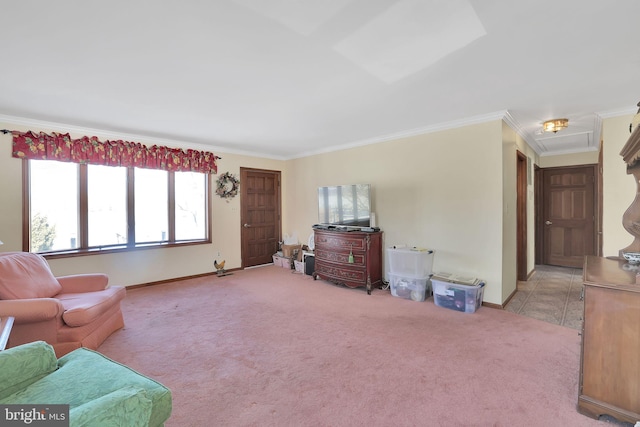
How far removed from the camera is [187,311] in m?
3.41

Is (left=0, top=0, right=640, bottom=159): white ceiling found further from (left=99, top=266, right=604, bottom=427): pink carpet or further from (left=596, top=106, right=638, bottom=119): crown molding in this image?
(left=99, top=266, right=604, bottom=427): pink carpet

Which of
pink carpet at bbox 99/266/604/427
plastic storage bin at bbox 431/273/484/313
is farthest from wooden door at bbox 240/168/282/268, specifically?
plastic storage bin at bbox 431/273/484/313

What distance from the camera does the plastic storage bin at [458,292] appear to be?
3277mm

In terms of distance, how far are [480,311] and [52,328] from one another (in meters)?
4.07

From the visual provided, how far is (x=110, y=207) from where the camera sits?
13.7ft

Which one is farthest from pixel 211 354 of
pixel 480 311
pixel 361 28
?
pixel 480 311

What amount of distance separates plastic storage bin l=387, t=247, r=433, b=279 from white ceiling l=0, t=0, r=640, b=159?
5.56 feet

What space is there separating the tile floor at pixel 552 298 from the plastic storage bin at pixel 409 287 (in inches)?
37.6

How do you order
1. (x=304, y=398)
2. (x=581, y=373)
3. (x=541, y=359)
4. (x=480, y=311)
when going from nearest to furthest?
(x=581, y=373)
(x=304, y=398)
(x=541, y=359)
(x=480, y=311)

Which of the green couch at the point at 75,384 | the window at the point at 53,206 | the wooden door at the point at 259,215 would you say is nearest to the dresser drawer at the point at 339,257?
the wooden door at the point at 259,215

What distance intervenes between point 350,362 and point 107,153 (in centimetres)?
423

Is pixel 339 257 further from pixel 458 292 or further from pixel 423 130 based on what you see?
pixel 423 130

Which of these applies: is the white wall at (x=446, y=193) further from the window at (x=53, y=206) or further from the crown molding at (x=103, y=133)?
the window at (x=53, y=206)

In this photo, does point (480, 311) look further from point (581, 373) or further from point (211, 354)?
point (211, 354)
